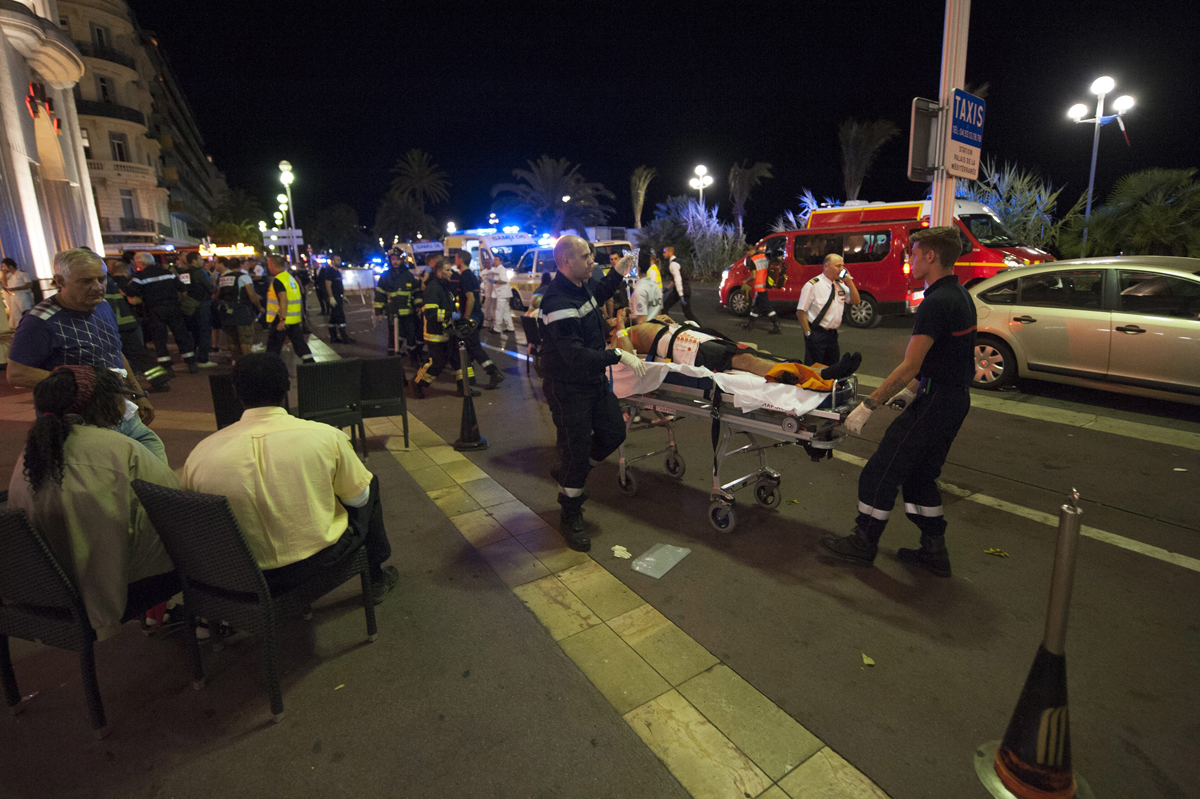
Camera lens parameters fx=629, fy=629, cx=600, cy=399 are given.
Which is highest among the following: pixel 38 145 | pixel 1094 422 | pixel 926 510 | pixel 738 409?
pixel 38 145

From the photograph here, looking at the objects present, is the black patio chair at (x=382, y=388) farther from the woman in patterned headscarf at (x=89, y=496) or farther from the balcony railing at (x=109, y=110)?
the balcony railing at (x=109, y=110)

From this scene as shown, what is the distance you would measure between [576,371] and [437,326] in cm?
525

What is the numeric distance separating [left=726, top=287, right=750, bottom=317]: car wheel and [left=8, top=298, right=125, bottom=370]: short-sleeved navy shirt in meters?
14.3

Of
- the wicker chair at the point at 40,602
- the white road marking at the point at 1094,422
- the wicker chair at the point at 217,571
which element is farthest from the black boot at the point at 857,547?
the white road marking at the point at 1094,422

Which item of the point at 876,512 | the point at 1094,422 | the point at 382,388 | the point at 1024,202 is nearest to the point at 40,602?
the point at 382,388

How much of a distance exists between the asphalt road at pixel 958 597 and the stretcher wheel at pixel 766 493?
162 mm

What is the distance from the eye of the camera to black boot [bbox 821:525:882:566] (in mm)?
3893

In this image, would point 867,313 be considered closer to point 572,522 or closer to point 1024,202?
point 1024,202

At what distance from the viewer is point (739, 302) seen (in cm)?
1673

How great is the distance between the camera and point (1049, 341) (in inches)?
298

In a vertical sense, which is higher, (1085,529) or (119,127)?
(119,127)

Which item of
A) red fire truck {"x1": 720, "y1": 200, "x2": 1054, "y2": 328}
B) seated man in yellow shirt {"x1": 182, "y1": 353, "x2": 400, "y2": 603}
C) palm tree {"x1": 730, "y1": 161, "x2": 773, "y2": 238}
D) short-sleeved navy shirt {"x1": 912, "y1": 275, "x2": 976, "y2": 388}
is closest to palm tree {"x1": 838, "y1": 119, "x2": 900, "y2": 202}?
palm tree {"x1": 730, "y1": 161, "x2": 773, "y2": 238}

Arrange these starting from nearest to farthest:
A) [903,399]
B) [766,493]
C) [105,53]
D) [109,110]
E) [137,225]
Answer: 1. [903,399]
2. [766,493]
3. [105,53]
4. [109,110]
5. [137,225]

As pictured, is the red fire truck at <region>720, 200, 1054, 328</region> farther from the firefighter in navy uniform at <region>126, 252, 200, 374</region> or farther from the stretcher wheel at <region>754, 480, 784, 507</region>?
the firefighter in navy uniform at <region>126, 252, 200, 374</region>
